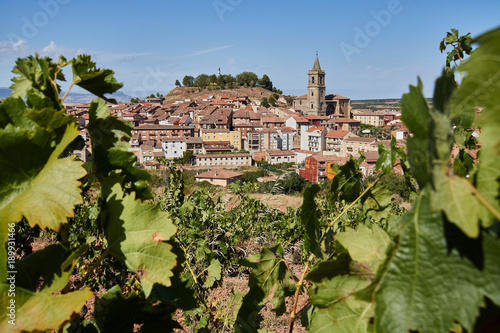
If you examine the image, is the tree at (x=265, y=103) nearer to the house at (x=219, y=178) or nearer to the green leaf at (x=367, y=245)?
the house at (x=219, y=178)

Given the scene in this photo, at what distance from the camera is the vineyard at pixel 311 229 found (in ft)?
1.18

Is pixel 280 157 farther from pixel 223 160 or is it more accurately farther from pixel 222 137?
pixel 222 137

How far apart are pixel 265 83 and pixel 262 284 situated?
74.0 meters

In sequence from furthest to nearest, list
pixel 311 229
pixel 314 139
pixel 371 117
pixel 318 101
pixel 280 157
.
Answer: pixel 371 117, pixel 318 101, pixel 314 139, pixel 280 157, pixel 311 229

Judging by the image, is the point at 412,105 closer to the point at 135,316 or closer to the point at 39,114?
the point at 39,114

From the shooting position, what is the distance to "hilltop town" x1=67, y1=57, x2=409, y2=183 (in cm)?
3612

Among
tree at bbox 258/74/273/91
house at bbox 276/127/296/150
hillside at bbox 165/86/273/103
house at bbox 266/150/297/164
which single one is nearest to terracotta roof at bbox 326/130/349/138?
house at bbox 276/127/296/150

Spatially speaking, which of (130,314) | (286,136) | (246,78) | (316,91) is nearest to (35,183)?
(130,314)

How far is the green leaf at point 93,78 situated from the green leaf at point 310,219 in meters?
0.54

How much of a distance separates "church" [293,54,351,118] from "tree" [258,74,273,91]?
12764 mm

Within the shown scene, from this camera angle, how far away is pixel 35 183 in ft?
1.99

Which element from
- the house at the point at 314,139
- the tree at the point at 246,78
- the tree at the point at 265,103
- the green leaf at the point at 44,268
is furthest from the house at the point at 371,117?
the green leaf at the point at 44,268

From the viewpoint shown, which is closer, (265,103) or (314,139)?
(314,139)

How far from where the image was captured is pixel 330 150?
4156 centimetres
